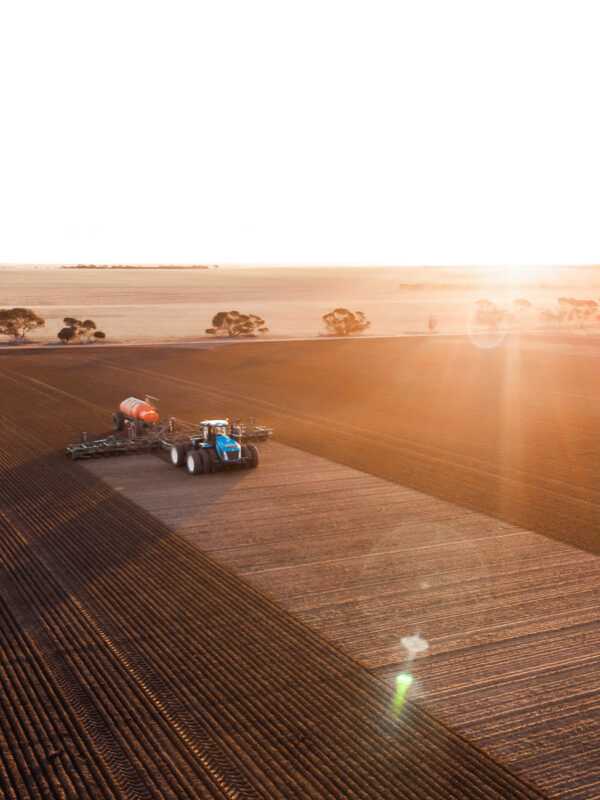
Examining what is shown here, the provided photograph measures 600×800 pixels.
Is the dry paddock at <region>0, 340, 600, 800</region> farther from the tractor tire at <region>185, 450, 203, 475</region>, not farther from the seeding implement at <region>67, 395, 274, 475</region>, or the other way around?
the seeding implement at <region>67, 395, 274, 475</region>

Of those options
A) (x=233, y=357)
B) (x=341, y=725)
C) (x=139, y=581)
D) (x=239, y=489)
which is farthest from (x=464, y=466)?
(x=233, y=357)

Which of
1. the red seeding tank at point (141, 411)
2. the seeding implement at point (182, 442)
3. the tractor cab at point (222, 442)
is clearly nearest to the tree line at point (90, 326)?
the red seeding tank at point (141, 411)

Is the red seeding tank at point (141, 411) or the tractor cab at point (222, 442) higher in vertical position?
the red seeding tank at point (141, 411)

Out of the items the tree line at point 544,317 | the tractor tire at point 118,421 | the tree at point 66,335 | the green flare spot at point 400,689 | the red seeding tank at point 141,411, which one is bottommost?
the green flare spot at point 400,689

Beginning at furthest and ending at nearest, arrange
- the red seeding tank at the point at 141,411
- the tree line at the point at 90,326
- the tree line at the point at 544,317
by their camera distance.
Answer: the tree line at the point at 544,317
the tree line at the point at 90,326
the red seeding tank at the point at 141,411

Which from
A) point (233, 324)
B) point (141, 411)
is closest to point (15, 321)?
point (233, 324)

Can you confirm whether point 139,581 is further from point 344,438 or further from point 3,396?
point 3,396

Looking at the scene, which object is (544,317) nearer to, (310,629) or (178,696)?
(310,629)

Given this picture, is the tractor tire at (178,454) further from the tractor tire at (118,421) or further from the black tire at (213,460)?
the tractor tire at (118,421)
